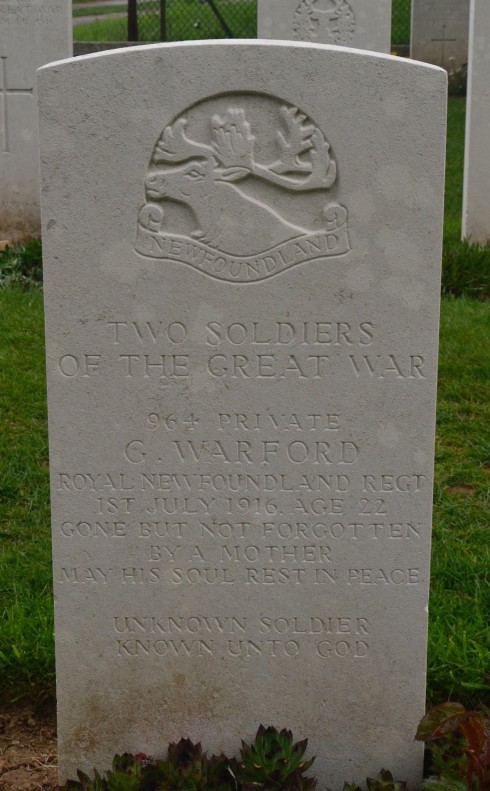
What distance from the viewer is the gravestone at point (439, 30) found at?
17750 mm

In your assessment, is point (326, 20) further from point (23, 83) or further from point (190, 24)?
point (190, 24)

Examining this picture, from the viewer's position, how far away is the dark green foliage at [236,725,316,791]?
9.42ft

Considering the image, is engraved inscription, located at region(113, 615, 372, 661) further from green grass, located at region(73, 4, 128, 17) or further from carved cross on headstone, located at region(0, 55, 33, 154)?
green grass, located at region(73, 4, 128, 17)

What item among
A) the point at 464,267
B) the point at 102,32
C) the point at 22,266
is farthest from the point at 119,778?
the point at 102,32

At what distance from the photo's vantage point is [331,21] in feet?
29.1

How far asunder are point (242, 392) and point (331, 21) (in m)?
6.70

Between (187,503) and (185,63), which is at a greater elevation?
(185,63)

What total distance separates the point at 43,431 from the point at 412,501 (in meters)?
2.62

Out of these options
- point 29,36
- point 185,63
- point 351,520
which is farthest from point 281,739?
point 29,36

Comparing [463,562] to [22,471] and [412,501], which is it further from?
[22,471]

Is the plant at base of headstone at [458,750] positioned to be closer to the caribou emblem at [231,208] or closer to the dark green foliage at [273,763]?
the dark green foliage at [273,763]

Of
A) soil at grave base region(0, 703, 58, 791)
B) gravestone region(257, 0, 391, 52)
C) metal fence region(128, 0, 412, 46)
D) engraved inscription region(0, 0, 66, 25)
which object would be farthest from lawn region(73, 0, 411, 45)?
soil at grave base region(0, 703, 58, 791)

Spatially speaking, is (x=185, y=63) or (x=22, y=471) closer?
(x=185, y=63)

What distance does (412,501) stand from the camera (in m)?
2.99
